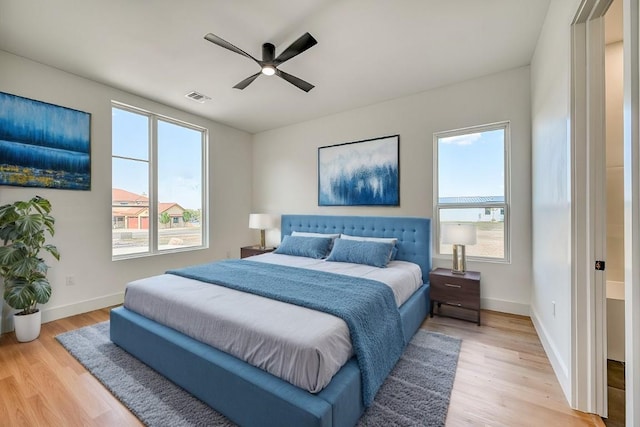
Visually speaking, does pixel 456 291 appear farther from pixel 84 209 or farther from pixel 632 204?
pixel 84 209

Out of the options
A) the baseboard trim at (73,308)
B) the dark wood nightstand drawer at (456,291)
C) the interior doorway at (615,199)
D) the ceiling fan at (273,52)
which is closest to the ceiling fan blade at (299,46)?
the ceiling fan at (273,52)

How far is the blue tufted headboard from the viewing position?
11.3 ft

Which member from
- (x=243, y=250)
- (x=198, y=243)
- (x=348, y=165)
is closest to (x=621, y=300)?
(x=348, y=165)

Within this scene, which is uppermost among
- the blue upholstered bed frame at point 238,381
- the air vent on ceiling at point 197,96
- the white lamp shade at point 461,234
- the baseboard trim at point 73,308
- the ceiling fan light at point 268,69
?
the air vent on ceiling at point 197,96

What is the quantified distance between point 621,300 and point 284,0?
139 inches

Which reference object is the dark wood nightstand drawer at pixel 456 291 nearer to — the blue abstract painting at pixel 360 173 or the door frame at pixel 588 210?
the door frame at pixel 588 210

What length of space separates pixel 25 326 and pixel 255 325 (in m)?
2.64

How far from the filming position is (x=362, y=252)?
330 cm

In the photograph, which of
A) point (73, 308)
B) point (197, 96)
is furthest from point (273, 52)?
point (73, 308)

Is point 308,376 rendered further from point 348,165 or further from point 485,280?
point 348,165

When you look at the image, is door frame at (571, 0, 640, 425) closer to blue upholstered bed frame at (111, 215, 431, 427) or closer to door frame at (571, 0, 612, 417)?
door frame at (571, 0, 612, 417)

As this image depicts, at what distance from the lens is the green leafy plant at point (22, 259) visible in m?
2.53

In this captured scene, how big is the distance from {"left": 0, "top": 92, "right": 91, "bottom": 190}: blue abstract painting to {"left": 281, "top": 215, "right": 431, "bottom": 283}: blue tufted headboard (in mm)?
3078

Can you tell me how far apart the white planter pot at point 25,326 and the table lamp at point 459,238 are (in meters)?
4.35
